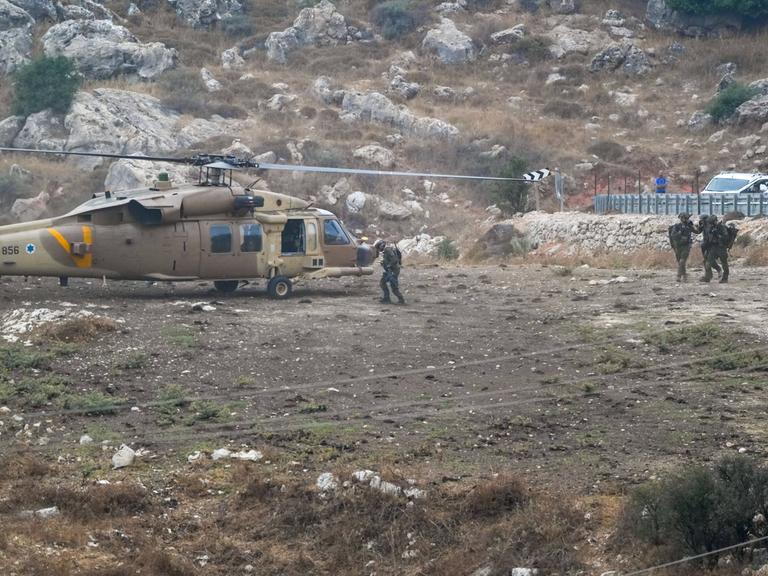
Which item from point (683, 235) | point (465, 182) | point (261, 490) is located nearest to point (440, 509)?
point (261, 490)

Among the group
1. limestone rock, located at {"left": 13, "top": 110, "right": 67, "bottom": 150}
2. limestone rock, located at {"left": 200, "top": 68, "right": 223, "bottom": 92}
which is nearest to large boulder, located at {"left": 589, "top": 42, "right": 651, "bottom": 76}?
limestone rock, located at {"left": 200, "top": 68, "right": 223, "bottom": 92}

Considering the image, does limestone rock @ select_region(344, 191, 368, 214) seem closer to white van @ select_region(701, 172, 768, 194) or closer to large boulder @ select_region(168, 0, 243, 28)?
white van @ select_region(701, 172, 768, 194)

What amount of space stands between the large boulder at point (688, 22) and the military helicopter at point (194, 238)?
41.0 meters

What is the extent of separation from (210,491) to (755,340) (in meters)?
8.13

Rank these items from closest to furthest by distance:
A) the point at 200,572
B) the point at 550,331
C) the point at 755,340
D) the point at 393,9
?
the point at 200,572, the point at 755,340, the point at 550,331, the point at 393,9

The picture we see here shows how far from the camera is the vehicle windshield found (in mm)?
34094

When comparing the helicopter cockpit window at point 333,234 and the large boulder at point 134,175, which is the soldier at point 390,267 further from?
the large boulder at point 134,175

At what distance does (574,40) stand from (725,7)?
7490 millimetres

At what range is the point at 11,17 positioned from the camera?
175ft

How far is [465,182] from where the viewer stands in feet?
148

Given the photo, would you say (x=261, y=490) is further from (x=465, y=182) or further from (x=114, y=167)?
(x=465, y=182)

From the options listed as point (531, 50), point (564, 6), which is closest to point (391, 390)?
point (531, 50)

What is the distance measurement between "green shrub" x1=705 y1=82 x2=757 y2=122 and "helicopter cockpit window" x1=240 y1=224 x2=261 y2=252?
3218 centimetres

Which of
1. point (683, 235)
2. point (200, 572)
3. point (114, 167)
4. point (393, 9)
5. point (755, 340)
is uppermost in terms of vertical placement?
point (393, 9)
